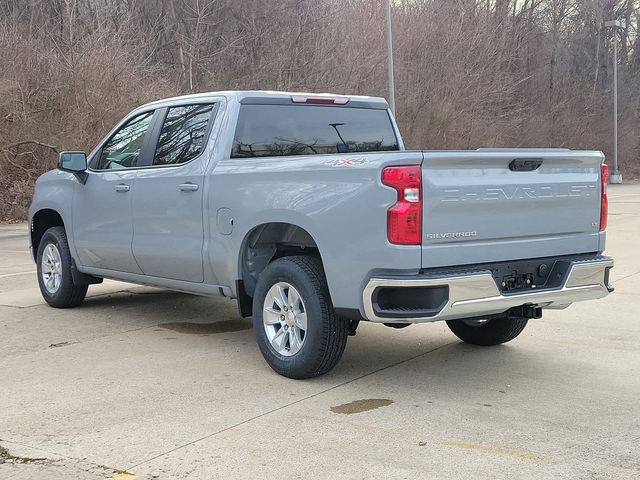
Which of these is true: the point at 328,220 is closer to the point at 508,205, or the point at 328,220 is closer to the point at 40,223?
the point at 508,205

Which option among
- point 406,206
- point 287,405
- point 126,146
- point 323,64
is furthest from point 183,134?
point 323,64

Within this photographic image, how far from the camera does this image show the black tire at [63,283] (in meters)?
8.16

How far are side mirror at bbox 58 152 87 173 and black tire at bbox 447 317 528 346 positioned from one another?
12.2 ft

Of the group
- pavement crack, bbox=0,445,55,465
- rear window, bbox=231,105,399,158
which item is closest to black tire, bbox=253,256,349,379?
rear window, bbox=231,105,399,158

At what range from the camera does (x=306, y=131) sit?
6820 millimetres

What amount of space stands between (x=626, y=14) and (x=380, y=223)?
5417 centimetres

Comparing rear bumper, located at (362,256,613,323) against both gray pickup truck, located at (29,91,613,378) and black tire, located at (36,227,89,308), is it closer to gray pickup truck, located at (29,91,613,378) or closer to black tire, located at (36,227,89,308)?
gray pickup truck, located at (29,91,613,378)

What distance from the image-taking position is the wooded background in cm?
2230

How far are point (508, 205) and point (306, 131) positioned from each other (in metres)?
2.11

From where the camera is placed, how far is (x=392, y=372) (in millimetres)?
5934

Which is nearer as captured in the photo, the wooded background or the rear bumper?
the rear bumper

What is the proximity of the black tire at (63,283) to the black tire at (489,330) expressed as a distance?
12.5ft

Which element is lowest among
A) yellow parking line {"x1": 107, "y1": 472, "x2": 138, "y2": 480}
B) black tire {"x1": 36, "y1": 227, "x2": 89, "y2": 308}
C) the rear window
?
yellow parking line {"x1": 107, "y1": 472, "x2": 138, "y2": 480}

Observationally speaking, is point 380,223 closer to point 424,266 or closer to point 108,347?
point 424,266
